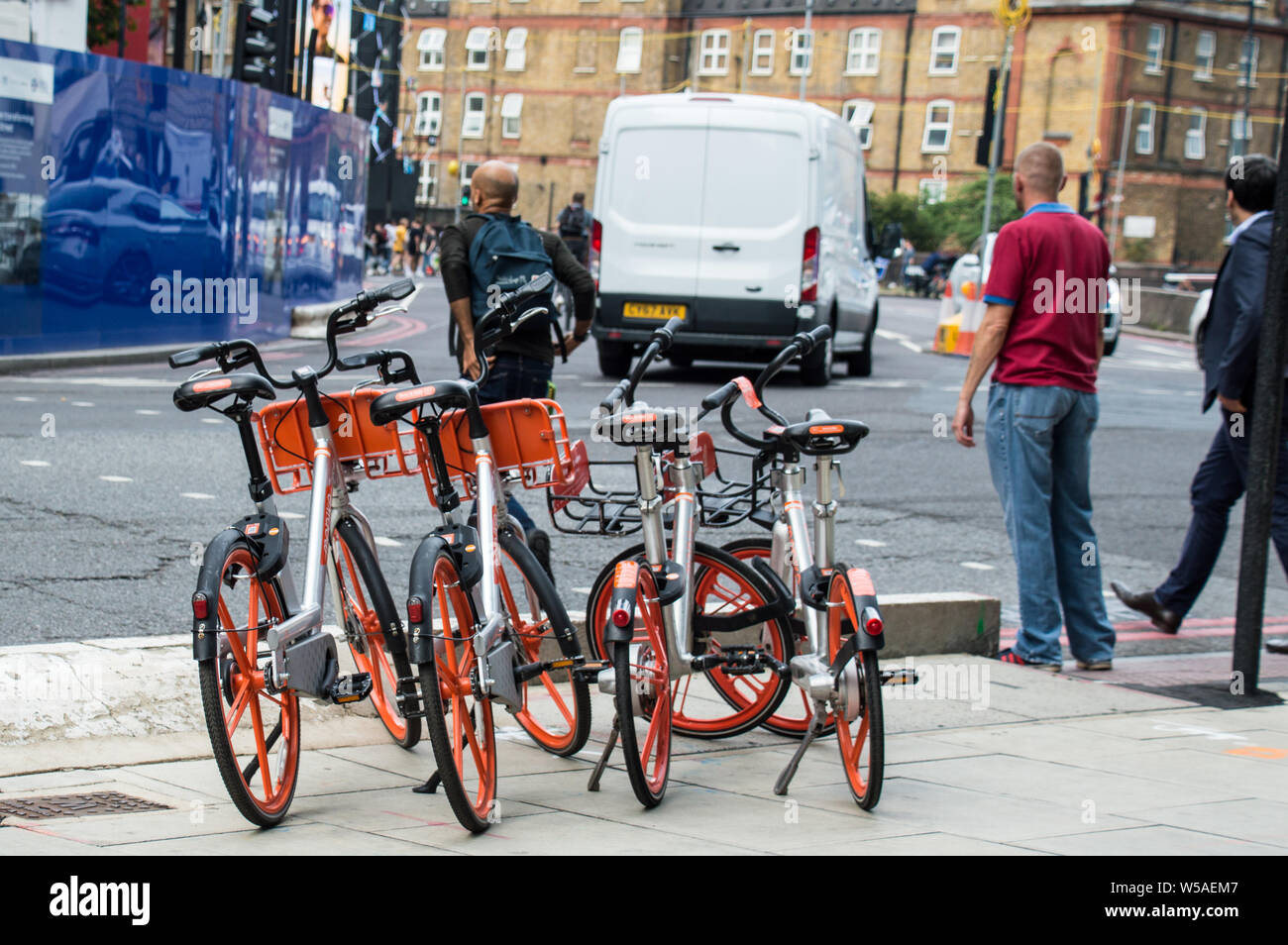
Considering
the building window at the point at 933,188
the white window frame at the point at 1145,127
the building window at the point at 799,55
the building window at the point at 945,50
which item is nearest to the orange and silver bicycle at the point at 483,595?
the building window at the point at 933,188

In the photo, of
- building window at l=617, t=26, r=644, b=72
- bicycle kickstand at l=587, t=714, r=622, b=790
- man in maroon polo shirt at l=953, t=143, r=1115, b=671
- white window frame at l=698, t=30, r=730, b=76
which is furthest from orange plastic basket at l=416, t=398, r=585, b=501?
white window frame at l=698, t=30, r=730, b=76

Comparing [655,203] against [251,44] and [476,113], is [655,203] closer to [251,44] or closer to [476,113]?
[251,44]

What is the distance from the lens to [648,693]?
15.1 ft

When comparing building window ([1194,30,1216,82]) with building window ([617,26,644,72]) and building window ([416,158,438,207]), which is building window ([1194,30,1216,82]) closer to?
building window ([617,26,644,72])

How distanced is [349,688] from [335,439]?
0.76m

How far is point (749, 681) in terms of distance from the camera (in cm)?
545

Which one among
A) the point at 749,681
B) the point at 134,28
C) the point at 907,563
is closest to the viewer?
the point at 749,681

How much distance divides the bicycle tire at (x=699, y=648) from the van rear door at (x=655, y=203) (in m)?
11.4

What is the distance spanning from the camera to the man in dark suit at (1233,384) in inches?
267

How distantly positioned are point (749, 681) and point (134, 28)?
30848 mm

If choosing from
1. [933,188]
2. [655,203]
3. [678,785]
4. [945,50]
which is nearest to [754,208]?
[655,203]

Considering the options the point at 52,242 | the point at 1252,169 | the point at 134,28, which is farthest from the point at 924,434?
the point at 134,28
